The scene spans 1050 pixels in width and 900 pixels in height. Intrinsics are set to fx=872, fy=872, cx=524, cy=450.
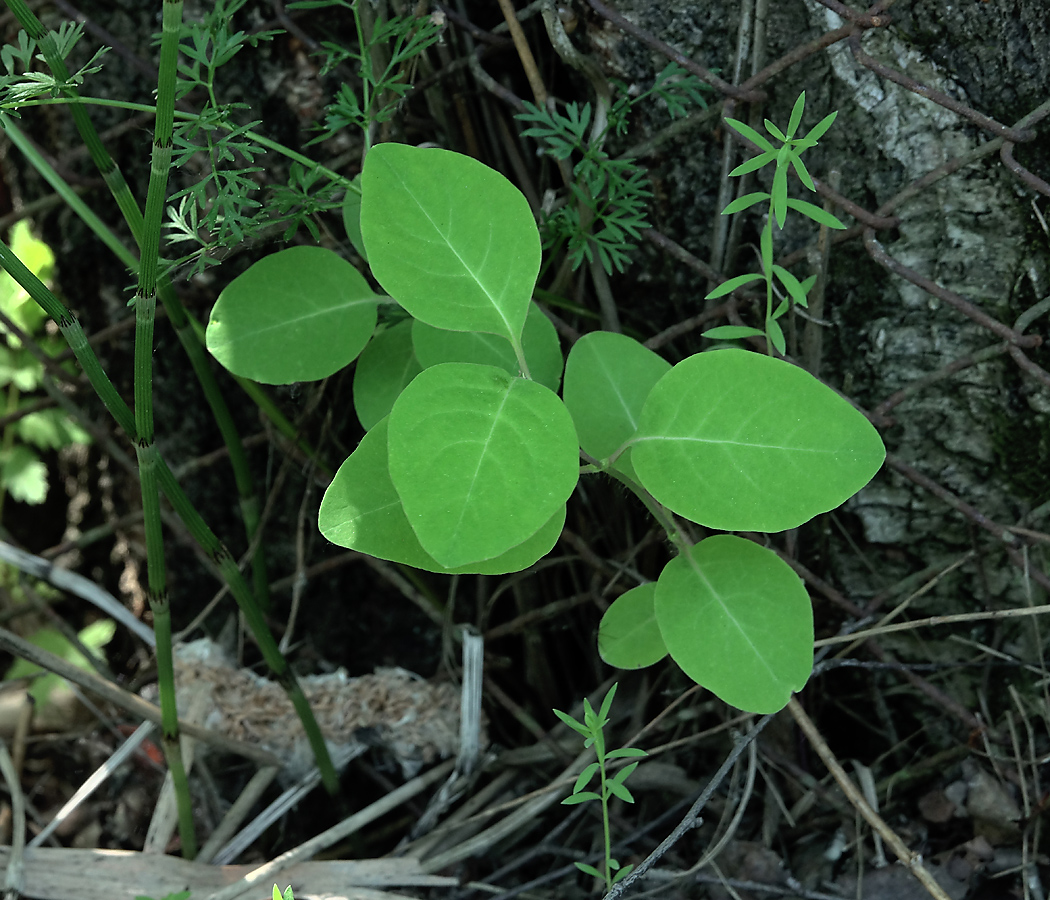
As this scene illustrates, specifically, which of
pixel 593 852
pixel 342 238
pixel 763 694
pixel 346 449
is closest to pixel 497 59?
pixel 342 238

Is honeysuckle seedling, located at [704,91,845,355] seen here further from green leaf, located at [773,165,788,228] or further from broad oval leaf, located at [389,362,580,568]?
broad oval leaf, located at [389,362,580,568]

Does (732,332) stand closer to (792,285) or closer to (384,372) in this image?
(792,285)

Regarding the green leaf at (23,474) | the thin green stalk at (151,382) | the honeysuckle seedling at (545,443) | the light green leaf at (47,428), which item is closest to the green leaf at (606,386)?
the honeysuckle seedling at (545,443)

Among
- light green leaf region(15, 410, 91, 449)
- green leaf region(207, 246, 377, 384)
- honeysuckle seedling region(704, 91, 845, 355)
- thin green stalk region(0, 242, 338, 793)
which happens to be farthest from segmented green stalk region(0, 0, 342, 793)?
light green leaf region(15, 410, 91, 449)

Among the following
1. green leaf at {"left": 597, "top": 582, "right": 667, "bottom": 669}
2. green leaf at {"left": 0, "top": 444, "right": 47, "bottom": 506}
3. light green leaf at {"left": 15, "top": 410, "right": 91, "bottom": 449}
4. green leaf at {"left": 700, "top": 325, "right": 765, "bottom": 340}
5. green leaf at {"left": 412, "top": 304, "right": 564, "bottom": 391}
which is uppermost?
green leaf at {"left": 700, "top": 325, "right": 765, "bottom": 340}

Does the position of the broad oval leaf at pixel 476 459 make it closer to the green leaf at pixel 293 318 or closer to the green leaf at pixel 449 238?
the green leaf at pixel 449 238

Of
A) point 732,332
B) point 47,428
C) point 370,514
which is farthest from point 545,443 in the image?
point 47,428
